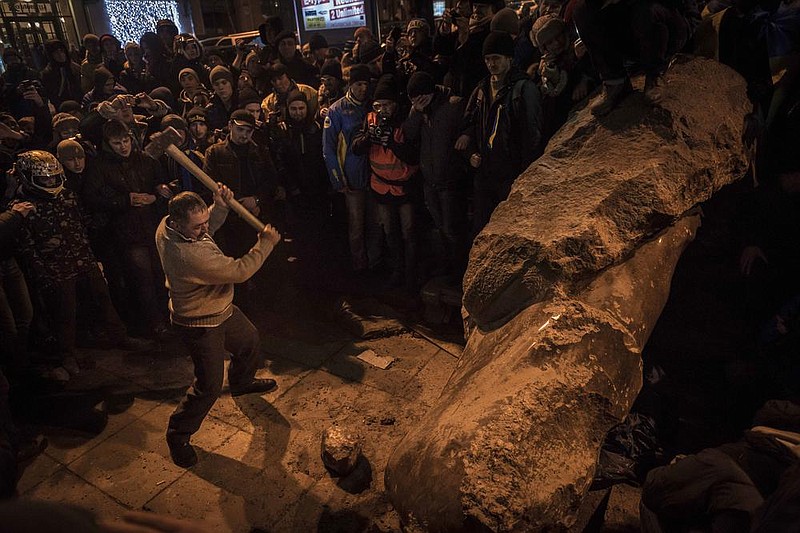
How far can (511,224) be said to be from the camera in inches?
119

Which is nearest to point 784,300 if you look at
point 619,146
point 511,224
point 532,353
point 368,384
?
point 619,146

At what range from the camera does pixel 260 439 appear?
12.2ft

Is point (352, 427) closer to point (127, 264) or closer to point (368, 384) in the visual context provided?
point (368, 384)

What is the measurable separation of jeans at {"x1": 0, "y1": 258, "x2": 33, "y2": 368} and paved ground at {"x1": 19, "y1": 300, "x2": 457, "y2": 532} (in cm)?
51

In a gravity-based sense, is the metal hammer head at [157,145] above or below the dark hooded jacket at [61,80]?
below

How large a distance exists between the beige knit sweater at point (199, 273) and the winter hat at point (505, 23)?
2.96m

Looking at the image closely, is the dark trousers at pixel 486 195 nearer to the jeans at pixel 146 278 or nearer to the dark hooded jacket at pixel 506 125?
the dark hooded jacket at pixel 506 125

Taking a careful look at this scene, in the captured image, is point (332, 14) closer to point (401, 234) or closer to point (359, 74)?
point (359, 74)

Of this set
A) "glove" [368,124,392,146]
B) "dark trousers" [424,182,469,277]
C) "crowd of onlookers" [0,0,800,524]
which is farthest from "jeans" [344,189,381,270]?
"dark trousers" [424,182,469,277]

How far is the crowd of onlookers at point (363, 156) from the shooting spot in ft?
11.9

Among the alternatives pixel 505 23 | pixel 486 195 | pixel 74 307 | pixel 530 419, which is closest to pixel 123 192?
pixel 74 307

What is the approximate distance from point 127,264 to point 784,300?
225 inches

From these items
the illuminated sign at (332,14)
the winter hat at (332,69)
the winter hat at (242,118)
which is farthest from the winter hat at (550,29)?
the illuminated sign at (332,14)

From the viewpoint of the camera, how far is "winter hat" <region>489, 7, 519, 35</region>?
182 inches
